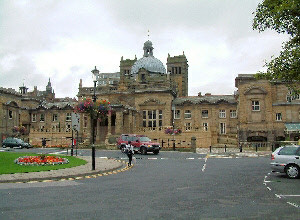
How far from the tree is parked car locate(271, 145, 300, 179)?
4318mm

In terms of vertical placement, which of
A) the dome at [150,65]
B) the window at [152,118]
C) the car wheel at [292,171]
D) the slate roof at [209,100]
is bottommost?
the car wheel at [292,171]

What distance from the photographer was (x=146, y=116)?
55781mm

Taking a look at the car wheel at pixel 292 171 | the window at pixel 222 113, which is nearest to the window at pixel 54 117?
the window at pixel 222 113

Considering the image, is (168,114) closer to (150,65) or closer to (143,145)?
(150,65)

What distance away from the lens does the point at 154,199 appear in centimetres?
1022

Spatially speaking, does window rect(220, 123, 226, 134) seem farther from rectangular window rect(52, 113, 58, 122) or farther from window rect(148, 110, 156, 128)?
rectangular window rect(52, 113, 58, 122)

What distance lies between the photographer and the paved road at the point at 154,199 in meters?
8.30

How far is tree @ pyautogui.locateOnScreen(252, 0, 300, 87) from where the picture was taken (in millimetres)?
16391

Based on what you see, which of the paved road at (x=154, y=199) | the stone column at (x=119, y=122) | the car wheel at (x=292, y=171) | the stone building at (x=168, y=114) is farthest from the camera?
the stone column at (x=119, y=122)

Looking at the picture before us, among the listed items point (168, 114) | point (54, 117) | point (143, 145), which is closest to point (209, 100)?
point (168, 114)

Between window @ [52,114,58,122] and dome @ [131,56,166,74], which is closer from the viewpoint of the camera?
window @ [52,114,58,122]

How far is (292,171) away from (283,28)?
791 centimetres

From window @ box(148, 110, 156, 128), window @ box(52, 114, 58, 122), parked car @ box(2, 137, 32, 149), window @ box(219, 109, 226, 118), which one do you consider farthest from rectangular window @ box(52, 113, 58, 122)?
window @ box(219, 109, 226, 118)

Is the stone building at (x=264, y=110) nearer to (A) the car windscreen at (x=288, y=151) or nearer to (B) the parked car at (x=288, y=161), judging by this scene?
(A) the car windscreen at (x=288, y=151)
